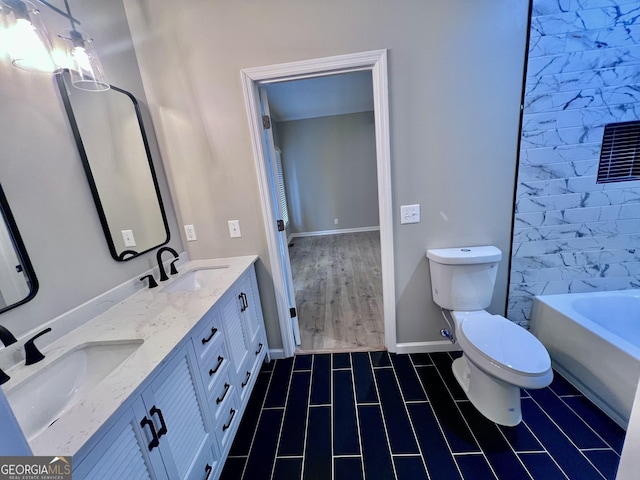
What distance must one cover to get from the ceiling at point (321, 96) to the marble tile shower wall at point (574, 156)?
6.41 feet

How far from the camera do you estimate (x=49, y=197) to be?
1.04 metres

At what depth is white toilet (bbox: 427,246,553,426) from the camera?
1.17 meters

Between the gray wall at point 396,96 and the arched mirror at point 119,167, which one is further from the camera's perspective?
the gray wall at point 396,96

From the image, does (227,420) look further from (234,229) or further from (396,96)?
(396,96)

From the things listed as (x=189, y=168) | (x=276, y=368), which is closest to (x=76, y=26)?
(x=189, y=168)

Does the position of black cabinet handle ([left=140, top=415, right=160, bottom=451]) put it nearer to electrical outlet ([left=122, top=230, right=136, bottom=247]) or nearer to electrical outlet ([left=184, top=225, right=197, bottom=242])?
electrical outlet ([left=122, top=230, right=136, bottom=247])

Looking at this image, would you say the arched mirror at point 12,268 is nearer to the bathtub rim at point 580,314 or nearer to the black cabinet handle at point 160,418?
the black cabinet handle at point 160,418

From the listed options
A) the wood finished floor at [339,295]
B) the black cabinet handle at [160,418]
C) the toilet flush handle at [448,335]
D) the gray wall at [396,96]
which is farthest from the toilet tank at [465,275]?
the black cabinet handle at [160,418]

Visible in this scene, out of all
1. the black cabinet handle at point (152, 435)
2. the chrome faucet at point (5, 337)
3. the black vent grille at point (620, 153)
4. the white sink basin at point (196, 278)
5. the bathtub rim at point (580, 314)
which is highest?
the black vent grille at point (620, 153)

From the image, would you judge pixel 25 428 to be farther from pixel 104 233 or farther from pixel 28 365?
pixel 104 233

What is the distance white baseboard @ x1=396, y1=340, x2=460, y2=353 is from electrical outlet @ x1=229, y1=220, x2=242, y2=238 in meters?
1.48

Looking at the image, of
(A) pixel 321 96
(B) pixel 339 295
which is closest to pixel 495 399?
(B) pixel 339 295

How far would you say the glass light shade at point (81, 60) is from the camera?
3.60ft

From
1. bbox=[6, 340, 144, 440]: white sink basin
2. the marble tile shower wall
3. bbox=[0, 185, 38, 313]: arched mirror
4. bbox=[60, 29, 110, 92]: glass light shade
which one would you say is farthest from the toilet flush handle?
bbox=[60, 29, 110, 92]: glass light shade
